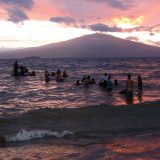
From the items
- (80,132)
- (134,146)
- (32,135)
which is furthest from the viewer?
(80,132)

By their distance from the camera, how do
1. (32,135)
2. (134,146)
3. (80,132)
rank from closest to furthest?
(134,146), (32,135), (80,132)

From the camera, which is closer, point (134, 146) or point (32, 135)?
point (134, 146)

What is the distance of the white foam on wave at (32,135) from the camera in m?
12.8

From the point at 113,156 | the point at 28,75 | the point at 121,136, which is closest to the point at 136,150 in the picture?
the point at 113,156

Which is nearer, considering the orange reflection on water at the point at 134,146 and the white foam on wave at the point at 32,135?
the orange reflection on water at the point at 134,146

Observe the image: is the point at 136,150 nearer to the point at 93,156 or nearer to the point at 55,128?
the point at 93,156

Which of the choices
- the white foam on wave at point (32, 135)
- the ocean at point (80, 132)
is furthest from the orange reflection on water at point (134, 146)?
the white foam on wave at point (32, 135)

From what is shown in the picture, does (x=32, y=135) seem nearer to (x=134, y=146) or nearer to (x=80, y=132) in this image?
(x=80, y=132)

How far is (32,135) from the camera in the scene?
43.3 ft

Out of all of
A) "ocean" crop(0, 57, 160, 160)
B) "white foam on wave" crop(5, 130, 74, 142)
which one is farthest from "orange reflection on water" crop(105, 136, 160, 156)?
"white foam on wave" crop(5, 130, 74, 142)

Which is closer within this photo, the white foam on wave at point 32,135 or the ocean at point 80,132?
the ocean at point 80,132

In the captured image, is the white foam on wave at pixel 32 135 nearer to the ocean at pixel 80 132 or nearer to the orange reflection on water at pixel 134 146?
the ocean at pixel 80 132

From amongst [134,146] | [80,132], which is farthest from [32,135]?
[134,146]

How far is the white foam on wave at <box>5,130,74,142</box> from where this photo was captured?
12.8 meters
